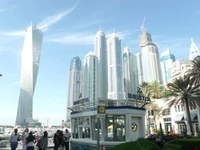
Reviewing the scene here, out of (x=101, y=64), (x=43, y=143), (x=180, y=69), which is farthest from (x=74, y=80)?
(x=43, y=143)

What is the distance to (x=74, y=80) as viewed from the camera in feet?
589

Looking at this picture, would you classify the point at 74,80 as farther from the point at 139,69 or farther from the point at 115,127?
the point at 115,127

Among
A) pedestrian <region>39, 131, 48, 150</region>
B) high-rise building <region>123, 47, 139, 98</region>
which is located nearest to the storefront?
pedestrian <region>39, 131, 48, 150</region>

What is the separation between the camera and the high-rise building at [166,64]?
176 m

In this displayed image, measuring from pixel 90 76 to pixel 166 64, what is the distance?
8563 centimetres

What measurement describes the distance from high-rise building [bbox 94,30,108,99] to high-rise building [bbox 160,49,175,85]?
5787 centimetres

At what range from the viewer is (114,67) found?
148250mm

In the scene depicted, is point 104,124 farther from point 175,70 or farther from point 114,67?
point 114,67

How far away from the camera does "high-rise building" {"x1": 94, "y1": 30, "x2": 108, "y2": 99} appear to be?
490 feet

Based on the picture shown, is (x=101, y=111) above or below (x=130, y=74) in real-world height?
below

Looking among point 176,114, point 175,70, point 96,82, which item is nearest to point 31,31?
point 96,82

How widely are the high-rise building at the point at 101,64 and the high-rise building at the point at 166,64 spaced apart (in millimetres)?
57872

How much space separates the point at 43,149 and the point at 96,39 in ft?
561

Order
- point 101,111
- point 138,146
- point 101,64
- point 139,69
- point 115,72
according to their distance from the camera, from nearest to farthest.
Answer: point 138,146 < point 101,111 < point 115,72 < point 139,69 < point 101,64
